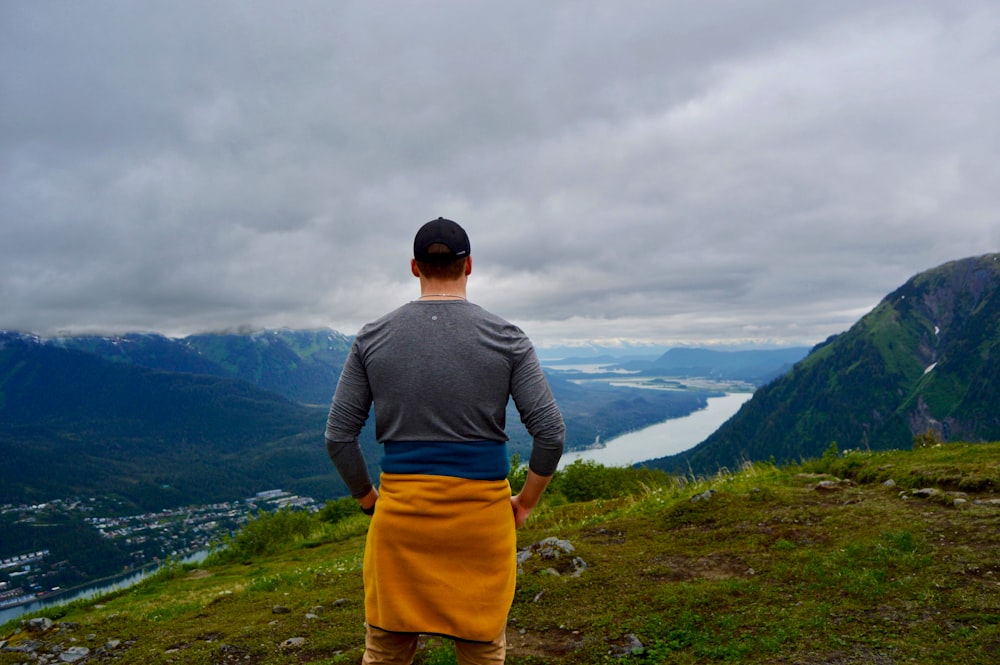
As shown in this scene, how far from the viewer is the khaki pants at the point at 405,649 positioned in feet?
11.4

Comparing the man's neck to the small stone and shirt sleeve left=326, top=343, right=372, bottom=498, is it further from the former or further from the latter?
the small stone

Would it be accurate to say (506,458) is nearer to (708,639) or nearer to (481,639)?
(481,639)

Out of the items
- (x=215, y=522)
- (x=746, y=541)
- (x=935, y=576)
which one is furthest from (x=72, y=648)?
(x=215, y=522)

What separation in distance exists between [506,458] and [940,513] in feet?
26.9

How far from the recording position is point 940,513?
8.04 meters

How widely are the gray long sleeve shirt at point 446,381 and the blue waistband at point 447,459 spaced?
0.15 ft

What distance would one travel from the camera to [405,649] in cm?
363

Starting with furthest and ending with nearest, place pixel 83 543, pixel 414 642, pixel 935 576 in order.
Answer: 1. pixel 83 543
2. pixel 935 576
3. pixel 414 642

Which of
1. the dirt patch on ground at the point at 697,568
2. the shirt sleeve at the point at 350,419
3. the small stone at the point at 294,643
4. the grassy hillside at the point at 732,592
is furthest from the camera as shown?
the dirt patch on ground at the point at 697,568

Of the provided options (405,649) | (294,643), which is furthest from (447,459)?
(294,643)

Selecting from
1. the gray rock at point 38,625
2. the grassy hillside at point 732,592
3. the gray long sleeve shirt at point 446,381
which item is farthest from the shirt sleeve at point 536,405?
the gray rock at point 38,625

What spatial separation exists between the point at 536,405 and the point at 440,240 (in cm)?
127

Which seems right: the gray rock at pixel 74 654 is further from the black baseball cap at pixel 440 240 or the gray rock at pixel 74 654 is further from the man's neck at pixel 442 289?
the black baseball cap at pixel 440 240

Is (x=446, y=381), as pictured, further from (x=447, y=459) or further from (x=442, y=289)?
(x=442, y=289)
